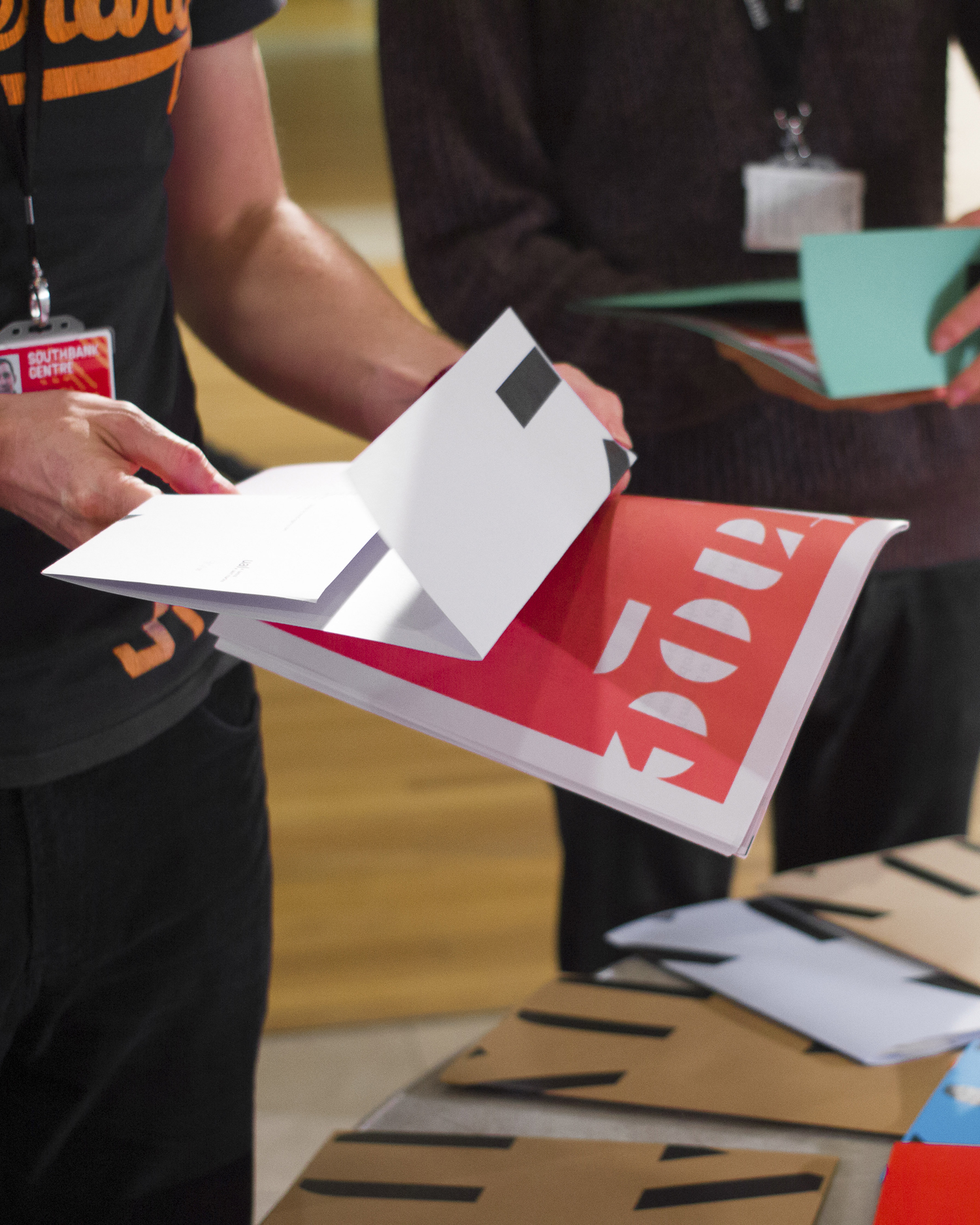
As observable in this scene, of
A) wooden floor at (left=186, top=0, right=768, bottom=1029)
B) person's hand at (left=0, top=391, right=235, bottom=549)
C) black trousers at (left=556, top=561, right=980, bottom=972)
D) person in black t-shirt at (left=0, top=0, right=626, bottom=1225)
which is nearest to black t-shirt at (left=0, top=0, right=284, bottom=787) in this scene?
person in black t-shirt at (left=0, top=0, right=626, bottom=1225)

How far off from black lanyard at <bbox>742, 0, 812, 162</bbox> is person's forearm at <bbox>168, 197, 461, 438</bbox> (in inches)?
19.2

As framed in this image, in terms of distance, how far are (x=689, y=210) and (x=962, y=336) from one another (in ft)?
1.05

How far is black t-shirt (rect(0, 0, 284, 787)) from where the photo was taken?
0.57 meters

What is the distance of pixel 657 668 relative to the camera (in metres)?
0.52

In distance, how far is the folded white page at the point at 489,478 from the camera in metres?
0.44

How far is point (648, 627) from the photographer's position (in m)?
0.53

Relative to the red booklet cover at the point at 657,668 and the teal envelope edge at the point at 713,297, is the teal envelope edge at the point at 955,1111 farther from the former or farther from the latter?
the teal envelope edge at the point at 713,297

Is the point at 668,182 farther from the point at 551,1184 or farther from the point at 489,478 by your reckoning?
the point at 551,1184

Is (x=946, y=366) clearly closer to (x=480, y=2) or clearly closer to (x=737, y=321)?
(x=737, y=321)

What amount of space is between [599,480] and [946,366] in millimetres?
454

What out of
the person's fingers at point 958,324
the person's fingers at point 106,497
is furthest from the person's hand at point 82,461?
the person's fingers at point 958,324

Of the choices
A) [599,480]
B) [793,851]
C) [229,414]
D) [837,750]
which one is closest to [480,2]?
[599,480]

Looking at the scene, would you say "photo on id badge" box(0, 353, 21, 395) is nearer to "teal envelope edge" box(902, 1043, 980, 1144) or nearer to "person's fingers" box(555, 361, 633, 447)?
"person's fingers" box(555, 361, 633, 447)

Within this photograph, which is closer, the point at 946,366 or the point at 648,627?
the point at 648,627
